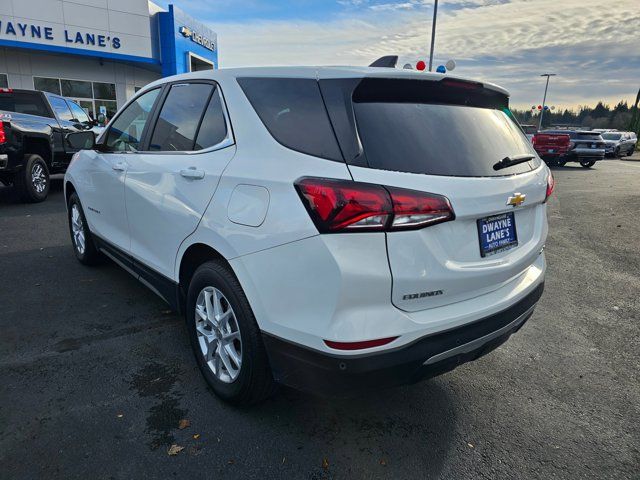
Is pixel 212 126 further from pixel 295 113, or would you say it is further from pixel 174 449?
pixel 174 449

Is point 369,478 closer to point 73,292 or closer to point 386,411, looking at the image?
point 386,411

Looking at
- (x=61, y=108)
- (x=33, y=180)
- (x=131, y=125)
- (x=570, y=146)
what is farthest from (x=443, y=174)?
(x=570, y=146)

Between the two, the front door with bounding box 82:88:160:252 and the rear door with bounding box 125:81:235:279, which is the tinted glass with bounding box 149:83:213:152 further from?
the front door with bounding box 82:88:160:252

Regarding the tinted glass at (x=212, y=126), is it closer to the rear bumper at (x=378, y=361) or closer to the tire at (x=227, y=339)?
the tire at (x=227, y=339)

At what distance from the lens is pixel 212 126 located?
2660 millimetres

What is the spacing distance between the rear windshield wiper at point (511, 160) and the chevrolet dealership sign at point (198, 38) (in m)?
29.3

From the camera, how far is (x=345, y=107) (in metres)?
2.04

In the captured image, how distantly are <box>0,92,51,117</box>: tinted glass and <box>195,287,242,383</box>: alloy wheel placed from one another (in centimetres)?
898

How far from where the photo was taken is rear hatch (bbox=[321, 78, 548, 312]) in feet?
6.35

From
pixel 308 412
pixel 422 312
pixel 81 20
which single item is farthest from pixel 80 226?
pixel 81 20

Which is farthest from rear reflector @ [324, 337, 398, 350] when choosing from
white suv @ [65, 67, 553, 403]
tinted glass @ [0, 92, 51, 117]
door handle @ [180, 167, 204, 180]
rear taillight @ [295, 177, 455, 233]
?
tinted glass @ [0, 92, 51, 117]

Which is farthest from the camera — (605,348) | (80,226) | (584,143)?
(584,143)

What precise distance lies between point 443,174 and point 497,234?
19.0 inches

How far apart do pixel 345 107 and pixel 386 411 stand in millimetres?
1716
